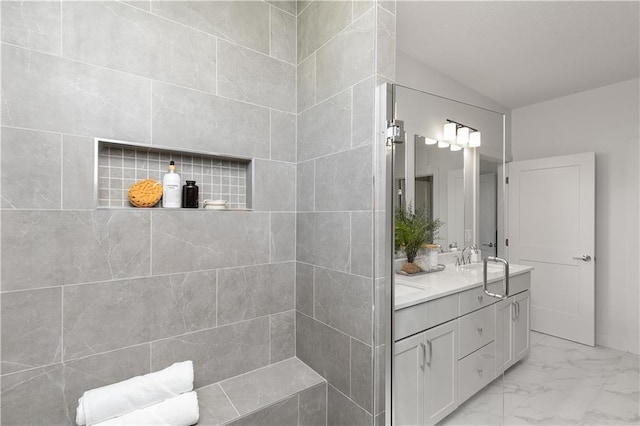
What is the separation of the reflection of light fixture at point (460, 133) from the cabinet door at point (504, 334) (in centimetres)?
75

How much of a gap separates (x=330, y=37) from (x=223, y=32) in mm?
567

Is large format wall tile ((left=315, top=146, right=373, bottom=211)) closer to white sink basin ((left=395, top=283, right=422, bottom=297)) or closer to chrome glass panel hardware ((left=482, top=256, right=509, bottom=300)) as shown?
white sink basin ((left=395, top=283, right=422, bottom=297))

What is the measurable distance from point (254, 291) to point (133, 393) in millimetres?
651

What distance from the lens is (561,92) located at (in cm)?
119

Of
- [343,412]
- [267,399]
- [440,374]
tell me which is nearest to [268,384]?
[267,399]

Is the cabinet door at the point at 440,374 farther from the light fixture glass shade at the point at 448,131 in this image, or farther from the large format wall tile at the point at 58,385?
the large format wall tile at the point at 58,385

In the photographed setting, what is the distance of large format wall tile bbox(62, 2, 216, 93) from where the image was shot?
1129mm

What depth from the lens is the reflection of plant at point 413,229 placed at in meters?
1.18

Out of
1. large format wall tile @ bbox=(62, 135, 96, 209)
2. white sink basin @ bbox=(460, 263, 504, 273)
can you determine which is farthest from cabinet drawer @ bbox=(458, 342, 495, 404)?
large format wall tile @ bbox=(62, 135, 96, 209)

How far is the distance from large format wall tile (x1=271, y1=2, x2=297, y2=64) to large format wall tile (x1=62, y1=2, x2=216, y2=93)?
0.37 m

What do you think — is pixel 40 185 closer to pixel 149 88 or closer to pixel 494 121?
pixel 149 88

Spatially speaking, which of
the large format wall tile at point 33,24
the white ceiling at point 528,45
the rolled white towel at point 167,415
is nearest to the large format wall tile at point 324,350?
the rolled white towel at point 167,415

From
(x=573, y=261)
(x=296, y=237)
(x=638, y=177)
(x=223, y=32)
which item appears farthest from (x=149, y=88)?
(x=638, y=177)

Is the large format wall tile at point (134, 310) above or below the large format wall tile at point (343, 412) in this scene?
above
